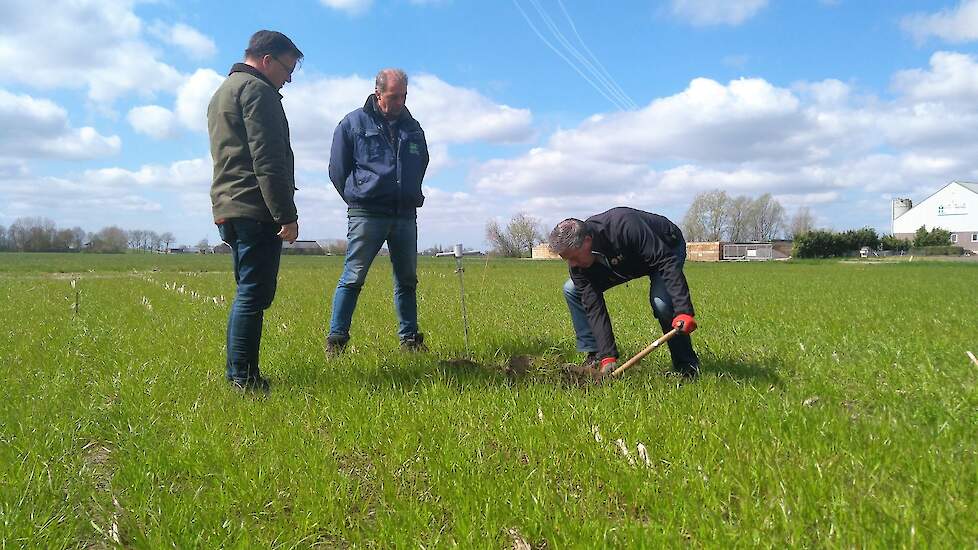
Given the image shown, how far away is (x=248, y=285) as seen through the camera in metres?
3.78

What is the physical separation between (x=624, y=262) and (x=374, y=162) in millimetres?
2329

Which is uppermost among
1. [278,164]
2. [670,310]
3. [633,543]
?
[278,164]

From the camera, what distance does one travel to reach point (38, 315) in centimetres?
801

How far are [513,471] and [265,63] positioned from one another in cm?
306

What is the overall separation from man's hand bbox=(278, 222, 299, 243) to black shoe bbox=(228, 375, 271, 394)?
3.17 ft

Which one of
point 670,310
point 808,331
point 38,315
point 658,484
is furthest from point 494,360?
point 38,315

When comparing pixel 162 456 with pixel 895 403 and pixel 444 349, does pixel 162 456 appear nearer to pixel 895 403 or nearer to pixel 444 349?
pixel 444 349

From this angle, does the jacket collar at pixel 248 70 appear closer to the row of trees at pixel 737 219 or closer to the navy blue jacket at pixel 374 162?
the navy blue jacket at pixel 374 162

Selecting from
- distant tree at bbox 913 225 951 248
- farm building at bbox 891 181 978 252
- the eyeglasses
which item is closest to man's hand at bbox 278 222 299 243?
the eyeglasses

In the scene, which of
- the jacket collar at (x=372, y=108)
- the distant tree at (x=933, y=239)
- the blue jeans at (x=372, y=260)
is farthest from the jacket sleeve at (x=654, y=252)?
the distant tree at (x=933, y=239)

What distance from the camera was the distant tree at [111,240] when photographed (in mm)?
101688

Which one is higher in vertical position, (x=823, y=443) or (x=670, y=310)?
(x=670, y=310)

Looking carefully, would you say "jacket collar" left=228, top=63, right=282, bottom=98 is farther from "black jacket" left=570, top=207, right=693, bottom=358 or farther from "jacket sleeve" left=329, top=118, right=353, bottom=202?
"black jacket" left=570, top=207, right=693, bottom=358

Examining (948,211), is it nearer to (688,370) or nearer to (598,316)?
(688,370)
